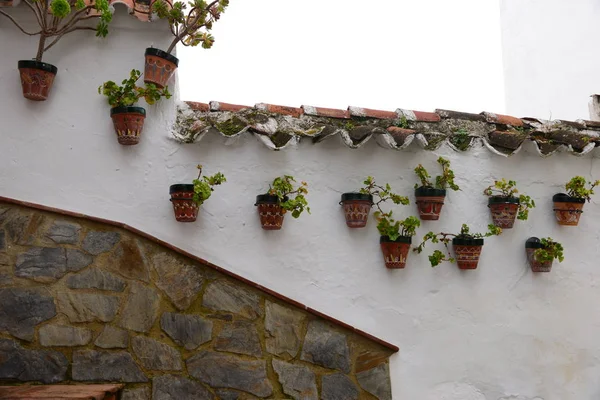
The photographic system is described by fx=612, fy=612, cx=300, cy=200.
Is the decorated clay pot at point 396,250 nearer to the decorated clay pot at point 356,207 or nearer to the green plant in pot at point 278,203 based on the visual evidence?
the decorated clay pot at point 356,207

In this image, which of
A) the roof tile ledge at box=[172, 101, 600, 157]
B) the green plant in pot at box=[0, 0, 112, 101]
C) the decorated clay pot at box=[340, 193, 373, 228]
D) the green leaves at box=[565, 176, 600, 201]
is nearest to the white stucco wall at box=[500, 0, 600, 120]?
the roof tile ledge at box=[172, 101, 600, 157]

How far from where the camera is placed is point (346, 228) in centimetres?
336

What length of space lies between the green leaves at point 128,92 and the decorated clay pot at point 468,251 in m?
1.82

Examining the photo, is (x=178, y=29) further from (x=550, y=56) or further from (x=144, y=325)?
(x=550, y=56)

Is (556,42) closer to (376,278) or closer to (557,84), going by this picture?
(557,84)

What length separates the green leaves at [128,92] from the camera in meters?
2.97

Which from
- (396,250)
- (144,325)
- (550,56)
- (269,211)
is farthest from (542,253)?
(550,56)

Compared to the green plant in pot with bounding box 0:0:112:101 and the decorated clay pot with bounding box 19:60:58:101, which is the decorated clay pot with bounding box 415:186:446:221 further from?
the decorated clay pot with bounding box 19:60:58:101

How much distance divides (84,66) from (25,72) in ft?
0.95

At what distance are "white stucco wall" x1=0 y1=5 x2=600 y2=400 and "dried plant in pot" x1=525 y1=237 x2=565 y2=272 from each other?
0.05 m

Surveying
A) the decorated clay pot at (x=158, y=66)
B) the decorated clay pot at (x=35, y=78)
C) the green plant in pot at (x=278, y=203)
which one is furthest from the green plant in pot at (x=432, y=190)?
the decorated clay pot at (x=35, y=78)

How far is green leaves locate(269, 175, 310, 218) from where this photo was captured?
309 centimetres

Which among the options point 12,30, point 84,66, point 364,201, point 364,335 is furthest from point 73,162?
point 364,335

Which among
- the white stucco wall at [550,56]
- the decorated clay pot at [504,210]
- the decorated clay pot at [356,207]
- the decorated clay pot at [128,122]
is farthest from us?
the white stucco wall at [550,56]
